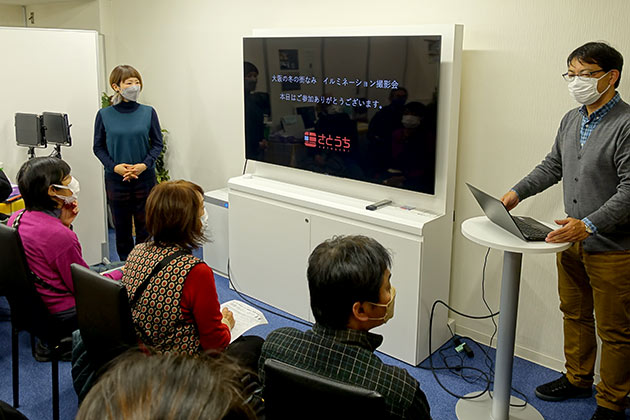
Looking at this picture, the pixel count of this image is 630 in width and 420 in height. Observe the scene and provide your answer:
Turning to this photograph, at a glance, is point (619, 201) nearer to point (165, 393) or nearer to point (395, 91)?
point (395, 91)

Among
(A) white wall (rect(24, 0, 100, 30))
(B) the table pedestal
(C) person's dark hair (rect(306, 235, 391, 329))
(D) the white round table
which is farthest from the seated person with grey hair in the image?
(A) white wall (rect(24, 0, 100, 30))

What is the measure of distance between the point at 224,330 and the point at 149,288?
33 cm

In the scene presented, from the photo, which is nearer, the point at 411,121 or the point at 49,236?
the point at 49,236

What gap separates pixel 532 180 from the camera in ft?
9.16

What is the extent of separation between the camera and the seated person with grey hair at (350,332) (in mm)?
1521

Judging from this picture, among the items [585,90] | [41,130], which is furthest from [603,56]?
[41,130]

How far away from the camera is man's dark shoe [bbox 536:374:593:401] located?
2852mm

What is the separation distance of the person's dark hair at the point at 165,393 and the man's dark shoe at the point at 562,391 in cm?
247

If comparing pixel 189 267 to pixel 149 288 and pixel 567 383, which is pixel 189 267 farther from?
pixel 567 383

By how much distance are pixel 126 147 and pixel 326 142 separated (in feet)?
4.60

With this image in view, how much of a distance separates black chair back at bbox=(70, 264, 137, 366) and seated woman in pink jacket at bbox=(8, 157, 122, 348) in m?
0.52

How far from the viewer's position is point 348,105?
3.44m

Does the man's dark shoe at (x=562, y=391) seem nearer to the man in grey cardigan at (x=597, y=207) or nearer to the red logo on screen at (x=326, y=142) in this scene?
the man in grey cardigan at (x=597, y=207)

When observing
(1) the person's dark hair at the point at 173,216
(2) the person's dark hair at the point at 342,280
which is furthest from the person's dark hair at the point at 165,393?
(1) the person's dark hair at the point at 173,216
